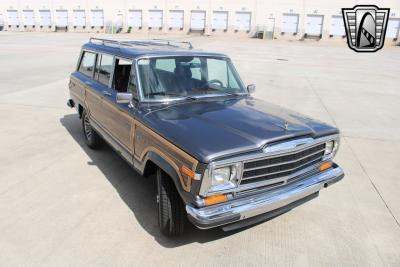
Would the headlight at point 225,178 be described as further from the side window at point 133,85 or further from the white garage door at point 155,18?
the white garage door at point 155,18

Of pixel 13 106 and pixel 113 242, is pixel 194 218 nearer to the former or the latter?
pixel 113 242

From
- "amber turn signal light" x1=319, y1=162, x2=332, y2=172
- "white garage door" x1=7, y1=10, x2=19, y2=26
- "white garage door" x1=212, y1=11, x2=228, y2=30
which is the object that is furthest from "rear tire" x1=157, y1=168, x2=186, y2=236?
"white garage door" x1=7, y1=10, x2=19, y2=26

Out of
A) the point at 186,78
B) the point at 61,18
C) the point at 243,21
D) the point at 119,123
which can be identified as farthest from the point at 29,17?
the point at 186,78

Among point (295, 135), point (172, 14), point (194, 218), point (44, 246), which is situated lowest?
point (44, 246)

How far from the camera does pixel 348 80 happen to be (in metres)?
14.6

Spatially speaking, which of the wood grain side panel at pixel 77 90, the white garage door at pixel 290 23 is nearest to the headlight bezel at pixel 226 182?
the wood grain side panel at pixel 77 90

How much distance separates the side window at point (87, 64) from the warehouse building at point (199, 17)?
43448 millimetres

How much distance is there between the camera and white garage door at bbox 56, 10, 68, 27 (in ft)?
Result: 172

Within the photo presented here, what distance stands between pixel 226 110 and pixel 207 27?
47315 mm

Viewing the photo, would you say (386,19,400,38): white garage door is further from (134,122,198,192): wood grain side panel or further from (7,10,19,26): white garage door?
(7,10,19,26): white garage door

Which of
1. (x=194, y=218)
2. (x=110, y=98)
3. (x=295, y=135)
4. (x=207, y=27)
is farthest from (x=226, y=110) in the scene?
(x=207, y=27)

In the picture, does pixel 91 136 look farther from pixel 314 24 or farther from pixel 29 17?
pixel 29 17

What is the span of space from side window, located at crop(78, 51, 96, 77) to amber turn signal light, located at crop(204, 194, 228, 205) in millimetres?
3697

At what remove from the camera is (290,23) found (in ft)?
155
